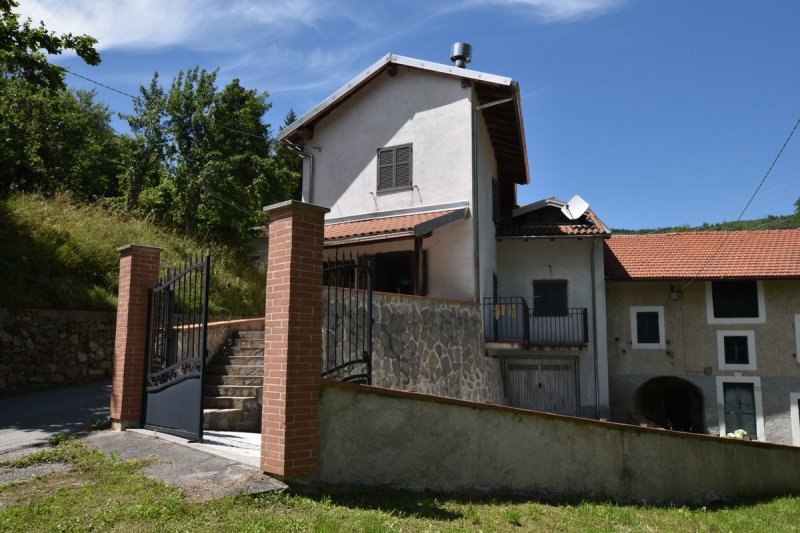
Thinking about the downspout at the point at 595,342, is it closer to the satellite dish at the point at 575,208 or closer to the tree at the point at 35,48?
the satellite dish at the point at 575,208

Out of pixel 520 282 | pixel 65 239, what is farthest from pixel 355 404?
pixel 520 282

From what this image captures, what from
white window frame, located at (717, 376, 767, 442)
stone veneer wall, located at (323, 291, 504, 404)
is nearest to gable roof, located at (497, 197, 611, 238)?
stone veneer wall, located at (323, 291, 504, 404)

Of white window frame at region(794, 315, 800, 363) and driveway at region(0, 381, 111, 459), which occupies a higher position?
white window frame at region(794, 315, 800, 363)

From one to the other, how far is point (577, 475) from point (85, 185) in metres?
23.7

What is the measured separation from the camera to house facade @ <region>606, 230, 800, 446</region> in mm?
19109

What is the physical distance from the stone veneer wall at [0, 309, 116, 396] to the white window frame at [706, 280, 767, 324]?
1788 centimetres

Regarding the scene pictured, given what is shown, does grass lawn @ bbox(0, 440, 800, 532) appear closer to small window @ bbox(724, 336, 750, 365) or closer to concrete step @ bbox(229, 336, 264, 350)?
concrete step @ bbox(229, 336, 264, 350)

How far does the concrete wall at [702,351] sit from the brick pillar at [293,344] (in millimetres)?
15180

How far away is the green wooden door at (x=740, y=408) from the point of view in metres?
19.2

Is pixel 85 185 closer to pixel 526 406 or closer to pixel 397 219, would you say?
pixel 397 219

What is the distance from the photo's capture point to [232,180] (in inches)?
932

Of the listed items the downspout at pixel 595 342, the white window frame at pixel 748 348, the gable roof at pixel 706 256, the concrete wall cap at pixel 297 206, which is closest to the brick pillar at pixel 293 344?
the concrete wall cap at pixel 297 206

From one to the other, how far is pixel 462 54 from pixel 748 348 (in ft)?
43.2

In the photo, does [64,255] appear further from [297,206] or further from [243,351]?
[297,206]
